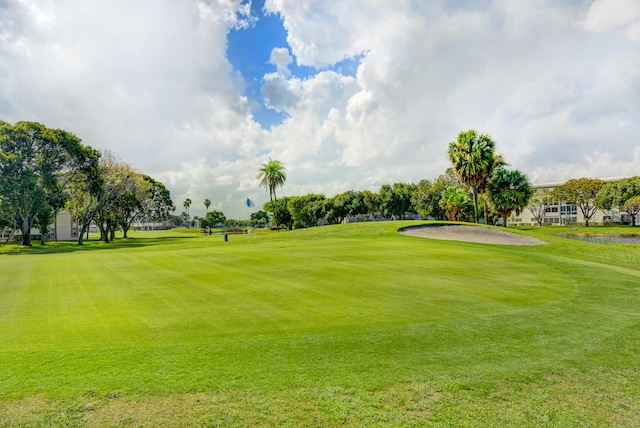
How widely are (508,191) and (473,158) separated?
10.3 metres

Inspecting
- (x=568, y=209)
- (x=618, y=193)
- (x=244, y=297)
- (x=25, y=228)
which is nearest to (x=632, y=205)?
(x=618, y=193)

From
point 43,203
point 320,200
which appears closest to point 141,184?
point 43,203

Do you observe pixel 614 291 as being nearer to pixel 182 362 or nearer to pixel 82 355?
pixel 182 362

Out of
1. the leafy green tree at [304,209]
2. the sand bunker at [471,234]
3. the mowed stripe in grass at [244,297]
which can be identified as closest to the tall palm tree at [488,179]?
the sand bunker at [471,234]

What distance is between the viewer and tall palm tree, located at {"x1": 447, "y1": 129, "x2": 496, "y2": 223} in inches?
1791

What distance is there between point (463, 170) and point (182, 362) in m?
46.8

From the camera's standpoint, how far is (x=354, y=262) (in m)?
17.0

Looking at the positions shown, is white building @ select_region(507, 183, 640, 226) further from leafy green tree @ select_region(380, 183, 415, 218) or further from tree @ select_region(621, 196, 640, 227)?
leafy green tree @ select_region(380, 183, 415, 218)

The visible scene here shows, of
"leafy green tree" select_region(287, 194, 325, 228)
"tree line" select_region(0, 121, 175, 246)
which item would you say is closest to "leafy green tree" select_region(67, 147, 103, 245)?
"tree line" select_region(0, 121, 175, 246)

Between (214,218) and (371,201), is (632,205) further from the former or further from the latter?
(214,218)

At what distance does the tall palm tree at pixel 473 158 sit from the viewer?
149 feet

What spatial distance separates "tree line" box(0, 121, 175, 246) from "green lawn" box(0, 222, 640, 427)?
38.9 meters

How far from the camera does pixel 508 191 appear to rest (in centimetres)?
5156

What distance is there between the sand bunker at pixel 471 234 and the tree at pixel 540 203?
59.7 meters
